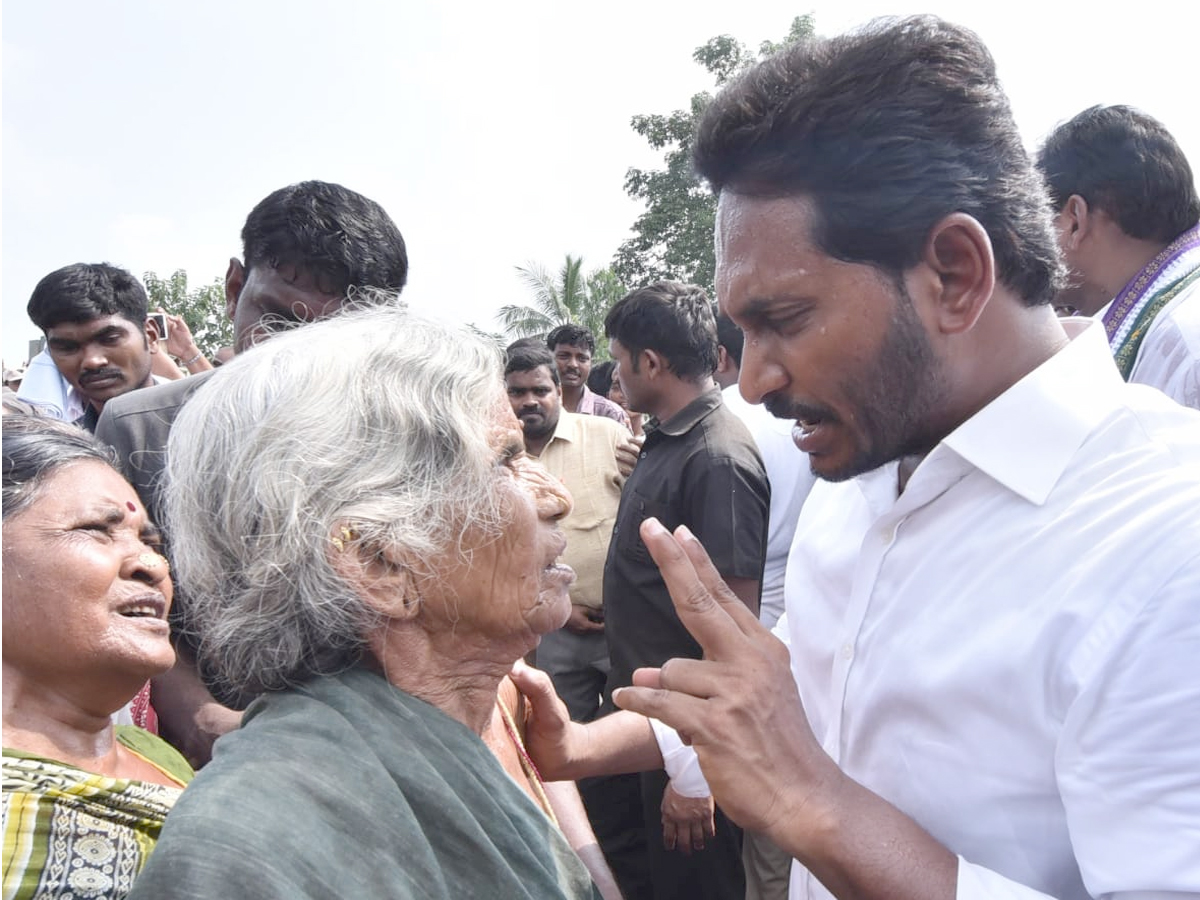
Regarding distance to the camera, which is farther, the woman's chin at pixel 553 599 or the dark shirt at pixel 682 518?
the dark shirt at pixel 682 518

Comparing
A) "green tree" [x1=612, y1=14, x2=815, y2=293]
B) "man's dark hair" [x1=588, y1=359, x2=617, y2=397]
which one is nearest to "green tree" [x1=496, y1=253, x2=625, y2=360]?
"green tree" [x1=612, y1=14, x2=815, y2=293]

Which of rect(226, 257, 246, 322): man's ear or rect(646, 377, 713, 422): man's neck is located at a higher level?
rect(226, 257, 246, 322): man's ear

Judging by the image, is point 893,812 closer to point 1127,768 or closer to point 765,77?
point 1127,768

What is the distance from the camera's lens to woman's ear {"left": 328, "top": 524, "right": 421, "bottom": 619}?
166cm

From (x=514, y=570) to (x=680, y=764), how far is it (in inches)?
32.6

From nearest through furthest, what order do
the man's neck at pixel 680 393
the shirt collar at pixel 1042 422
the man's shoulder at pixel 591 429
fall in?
the shirt collar at pixel 1042 422, the man's neck at pixel 680 393, the man's shoulder at pixel 591 429

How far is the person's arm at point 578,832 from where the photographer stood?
2.28 metres

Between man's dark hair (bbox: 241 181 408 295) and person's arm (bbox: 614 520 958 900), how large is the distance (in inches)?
65.8

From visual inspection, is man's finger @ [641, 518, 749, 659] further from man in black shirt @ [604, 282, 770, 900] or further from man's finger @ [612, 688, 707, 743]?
man in black shirt @ [604, 282, 770, 900]

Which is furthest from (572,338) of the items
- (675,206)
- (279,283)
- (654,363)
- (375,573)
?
(675,206)

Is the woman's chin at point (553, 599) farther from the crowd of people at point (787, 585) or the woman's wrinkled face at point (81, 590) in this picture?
the woman's wrinkled face at point (81, 590)

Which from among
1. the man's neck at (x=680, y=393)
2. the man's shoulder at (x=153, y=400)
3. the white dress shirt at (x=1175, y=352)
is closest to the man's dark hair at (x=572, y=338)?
the man's neck at (x=680, y=393)

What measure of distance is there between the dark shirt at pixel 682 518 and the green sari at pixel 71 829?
246cm

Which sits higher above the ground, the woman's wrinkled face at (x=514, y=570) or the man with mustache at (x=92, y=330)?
the man with mustache at (x=92, y=330)
